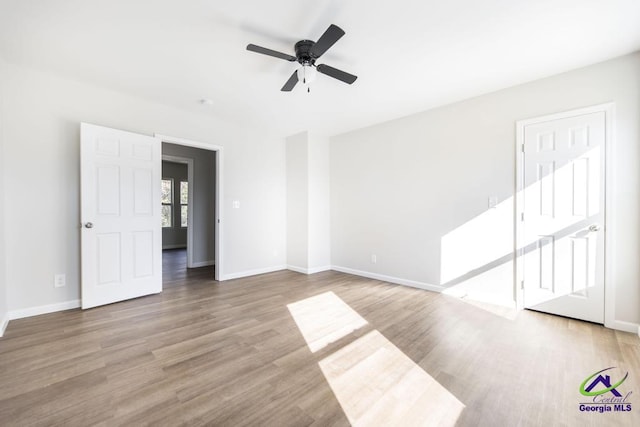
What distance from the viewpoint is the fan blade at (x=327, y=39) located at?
186 cm

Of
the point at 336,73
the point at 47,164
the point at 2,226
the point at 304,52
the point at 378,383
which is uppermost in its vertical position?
the point at 304,52

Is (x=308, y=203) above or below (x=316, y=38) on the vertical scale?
below

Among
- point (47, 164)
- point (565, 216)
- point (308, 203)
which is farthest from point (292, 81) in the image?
point (565, 216)

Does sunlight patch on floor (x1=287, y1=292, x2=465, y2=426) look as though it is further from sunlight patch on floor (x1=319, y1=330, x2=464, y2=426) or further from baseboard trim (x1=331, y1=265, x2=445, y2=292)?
baseboard trim (x1=331, y1=265, x2=445, y2=292)

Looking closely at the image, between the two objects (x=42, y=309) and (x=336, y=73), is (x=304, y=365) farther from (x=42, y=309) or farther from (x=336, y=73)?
(x=42, y=309)

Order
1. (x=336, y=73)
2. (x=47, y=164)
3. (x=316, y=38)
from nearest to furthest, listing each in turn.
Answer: (x=316, y=38), (x=336, y=73), (x=47, y=164)

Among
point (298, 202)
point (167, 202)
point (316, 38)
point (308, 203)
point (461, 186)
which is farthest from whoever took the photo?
point (167, 202)

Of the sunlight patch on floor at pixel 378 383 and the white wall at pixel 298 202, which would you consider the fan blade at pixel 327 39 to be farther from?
the white wall at pixel 298 202

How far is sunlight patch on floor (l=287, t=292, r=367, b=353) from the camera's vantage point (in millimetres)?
2381

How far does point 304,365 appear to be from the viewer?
6.40 ft

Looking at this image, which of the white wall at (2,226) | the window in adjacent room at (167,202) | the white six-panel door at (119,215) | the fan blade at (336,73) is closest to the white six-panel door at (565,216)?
the fan blade at (336,73)

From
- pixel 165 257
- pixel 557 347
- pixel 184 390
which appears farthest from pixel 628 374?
pixel 165 257

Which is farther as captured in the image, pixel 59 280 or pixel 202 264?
pixel 202 264

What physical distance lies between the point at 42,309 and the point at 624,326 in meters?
5.72
